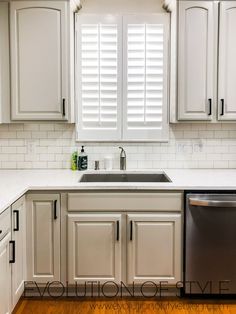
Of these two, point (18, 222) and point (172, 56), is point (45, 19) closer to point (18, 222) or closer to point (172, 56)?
point (172, 56)

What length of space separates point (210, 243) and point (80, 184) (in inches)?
41.5

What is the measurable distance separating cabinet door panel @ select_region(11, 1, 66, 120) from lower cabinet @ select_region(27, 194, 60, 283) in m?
0.76

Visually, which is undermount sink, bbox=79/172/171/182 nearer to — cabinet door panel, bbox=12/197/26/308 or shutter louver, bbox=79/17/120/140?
shutter louver, bbox=79/17/120/140

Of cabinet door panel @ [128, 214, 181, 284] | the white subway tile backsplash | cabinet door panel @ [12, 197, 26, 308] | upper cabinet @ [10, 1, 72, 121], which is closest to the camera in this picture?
cabinet door panel @ [12, 197, 26, 308]

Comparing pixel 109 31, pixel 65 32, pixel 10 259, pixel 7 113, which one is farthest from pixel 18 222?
pixel 109 31

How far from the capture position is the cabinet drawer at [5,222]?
2.17 m

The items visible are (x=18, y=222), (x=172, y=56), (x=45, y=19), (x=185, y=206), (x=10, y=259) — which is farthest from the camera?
(x=172, y=56)

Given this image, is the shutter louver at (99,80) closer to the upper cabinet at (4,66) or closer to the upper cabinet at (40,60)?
the upper cabinet at (40,60)

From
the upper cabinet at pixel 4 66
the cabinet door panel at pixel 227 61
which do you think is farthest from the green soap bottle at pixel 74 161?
the cabinet door panel at pixel 227 61

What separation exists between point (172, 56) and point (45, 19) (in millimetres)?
1124

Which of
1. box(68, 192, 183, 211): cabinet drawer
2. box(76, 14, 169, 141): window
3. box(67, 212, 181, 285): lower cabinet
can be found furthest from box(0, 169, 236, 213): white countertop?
box(76, 14, 169, 141): window

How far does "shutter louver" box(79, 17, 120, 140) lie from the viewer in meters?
3.33

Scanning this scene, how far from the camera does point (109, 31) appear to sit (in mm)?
3324

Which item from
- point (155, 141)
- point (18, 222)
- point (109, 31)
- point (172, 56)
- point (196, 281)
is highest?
point (109, 31)
